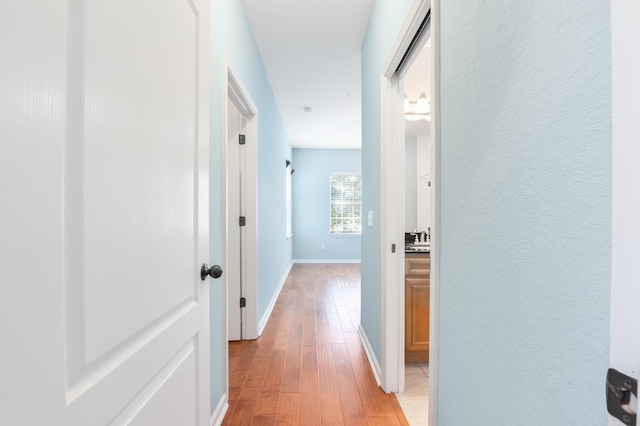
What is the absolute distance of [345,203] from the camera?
753cm

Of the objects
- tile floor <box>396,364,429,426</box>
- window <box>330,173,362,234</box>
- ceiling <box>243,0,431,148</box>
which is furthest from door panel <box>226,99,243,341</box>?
window <box>330,173,362,234</box>

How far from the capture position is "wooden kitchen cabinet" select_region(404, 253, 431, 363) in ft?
7.45

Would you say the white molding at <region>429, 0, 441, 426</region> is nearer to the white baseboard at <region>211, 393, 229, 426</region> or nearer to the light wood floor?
the light wood floor

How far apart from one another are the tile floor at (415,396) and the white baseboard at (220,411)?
1.03 metres

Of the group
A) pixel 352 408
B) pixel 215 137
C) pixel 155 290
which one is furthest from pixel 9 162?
pixel 352 408

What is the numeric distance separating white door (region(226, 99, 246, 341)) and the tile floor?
1521mm

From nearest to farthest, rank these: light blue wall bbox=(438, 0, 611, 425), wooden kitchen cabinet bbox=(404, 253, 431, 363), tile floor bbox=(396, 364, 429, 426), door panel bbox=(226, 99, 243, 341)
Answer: light blue wall bbox=(438, 0, 611, 425), tile floor bbox=(396, 364, 429, 426), wooden kitchen cabinet bbox=(404, 253, 431, 363), door panel bbox=(226, 99, 243, 341)

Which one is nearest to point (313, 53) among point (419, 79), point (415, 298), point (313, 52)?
point (313, 52)

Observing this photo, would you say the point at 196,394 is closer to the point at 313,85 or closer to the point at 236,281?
the point at 236,281

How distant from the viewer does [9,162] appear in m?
0.41

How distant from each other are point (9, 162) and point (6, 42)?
6.1 inches

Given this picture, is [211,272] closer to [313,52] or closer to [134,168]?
[134,168]

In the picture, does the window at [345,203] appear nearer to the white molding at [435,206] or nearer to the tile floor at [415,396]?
the tile floor at [415,396]

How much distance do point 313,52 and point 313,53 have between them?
0.02 meters
